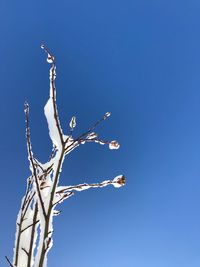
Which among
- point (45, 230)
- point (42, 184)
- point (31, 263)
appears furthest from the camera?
point (42, 184)

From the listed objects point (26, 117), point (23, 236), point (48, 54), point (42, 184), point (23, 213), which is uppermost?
point (48, 54)

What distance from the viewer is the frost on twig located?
1.88 m

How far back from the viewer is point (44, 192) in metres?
2.13

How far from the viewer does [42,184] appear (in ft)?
6.98

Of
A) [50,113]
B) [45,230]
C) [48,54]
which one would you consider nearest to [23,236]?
[45,230]

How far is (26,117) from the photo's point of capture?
2033 mm

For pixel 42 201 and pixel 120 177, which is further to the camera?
pixel 120 177

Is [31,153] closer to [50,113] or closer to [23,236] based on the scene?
[50,113]

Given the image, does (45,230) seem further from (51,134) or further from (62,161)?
(51,134)

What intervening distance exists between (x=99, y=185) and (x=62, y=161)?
0.36 meters

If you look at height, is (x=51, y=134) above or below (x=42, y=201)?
above

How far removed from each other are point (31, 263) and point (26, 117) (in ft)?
3.11

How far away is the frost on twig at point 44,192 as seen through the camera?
1879 mm

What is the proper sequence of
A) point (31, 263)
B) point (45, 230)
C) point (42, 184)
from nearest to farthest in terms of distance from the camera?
point (45, 230) → point (31, 263) → point (42, 184)
